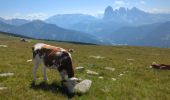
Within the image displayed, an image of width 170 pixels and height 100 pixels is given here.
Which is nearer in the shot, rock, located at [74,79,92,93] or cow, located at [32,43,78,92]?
rock, located at [74,79,92,93]

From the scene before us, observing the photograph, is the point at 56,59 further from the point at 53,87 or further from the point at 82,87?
the point at 82,87

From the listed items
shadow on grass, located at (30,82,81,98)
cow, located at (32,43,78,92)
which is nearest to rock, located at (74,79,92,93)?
cow, located at (32,43,78,92)

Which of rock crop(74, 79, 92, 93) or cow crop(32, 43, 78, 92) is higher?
cow crop(32, 43, 78, 92)

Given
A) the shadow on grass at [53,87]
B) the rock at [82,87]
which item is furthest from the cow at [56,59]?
the shadow on grass at [53,87]

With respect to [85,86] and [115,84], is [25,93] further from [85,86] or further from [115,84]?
[115,84]

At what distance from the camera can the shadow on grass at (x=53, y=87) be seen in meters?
15.2

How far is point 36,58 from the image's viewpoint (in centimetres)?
1731

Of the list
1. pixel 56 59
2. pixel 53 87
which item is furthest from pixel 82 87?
pixel 56 59

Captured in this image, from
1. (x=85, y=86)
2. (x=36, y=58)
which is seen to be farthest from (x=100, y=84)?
(x=36, y=58)

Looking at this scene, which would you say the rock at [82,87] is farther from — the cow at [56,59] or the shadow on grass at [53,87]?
the shadow on grass at [53,87]

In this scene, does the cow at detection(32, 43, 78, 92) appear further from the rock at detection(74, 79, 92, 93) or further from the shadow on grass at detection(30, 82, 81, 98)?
the shadow on grass at detection(30, 82, 81, 98)

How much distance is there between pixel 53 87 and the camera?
53.1 ft

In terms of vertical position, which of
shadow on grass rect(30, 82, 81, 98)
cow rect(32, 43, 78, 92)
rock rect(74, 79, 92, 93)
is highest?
cow rect(32, 43, 78, 92)

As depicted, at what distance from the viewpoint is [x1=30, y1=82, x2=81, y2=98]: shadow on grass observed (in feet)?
49.7
